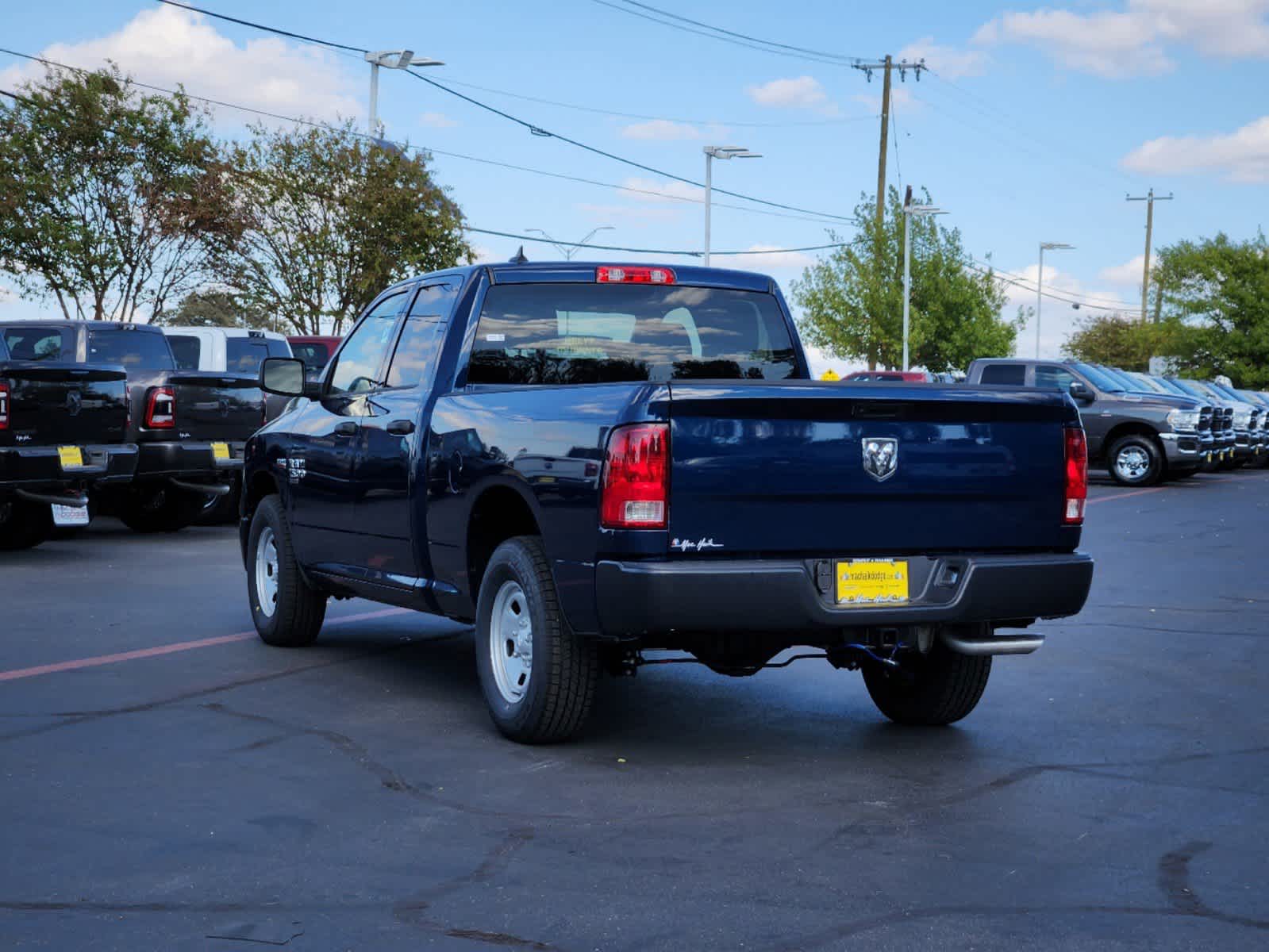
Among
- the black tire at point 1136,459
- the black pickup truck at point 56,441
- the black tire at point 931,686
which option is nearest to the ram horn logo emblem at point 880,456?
the black tire at point 931,686

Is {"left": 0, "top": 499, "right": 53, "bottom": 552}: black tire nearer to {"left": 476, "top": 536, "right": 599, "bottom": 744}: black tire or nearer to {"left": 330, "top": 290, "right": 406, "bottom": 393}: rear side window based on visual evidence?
{"left": 330, "top": 290, "right": 406, "bottom": 393}: rear side window

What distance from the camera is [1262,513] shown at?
2070cm

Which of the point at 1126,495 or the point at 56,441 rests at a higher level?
the point at 56,441

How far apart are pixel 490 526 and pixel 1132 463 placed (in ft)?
74.1

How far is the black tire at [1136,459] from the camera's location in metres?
27.4

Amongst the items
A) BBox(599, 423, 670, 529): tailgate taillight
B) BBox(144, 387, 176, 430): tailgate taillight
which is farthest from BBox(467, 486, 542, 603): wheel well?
BBox(144, 387, 176, 430): tailgate taillight

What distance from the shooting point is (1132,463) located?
2767cm

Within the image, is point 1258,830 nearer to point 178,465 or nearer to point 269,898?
point 269,898

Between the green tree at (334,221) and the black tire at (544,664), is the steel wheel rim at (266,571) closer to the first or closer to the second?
the black tire at (544,664)

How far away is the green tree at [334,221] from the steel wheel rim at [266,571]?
31.3 meters

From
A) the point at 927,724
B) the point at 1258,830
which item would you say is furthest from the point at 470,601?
the point at 1258,830


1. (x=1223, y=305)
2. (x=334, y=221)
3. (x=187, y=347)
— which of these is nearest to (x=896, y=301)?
(x=1223, y=305)

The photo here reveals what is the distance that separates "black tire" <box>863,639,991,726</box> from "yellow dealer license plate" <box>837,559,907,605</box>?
65cm

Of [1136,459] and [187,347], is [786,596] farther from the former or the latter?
[1136,459]
